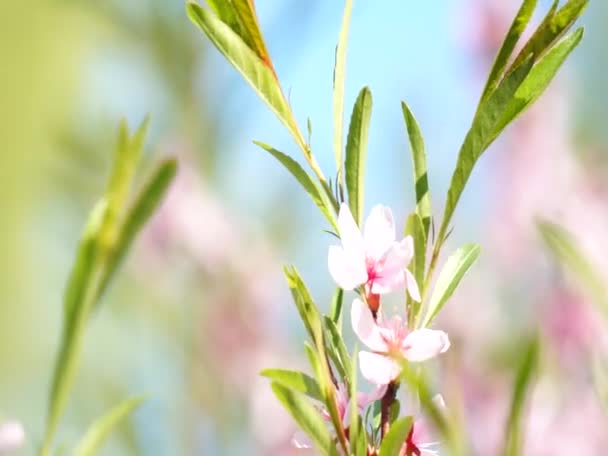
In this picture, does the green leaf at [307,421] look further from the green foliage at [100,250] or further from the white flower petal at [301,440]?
the green foliage at [100,250]

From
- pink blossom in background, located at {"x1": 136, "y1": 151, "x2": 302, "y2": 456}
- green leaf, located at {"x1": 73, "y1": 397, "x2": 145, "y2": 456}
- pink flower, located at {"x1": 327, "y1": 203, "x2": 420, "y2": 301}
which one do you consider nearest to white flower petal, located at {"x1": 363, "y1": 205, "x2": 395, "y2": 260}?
pink flower, located at {"x1": 327, "y1": 203, "x2": 420, "y2": 301}

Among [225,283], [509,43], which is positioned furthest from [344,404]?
[225,283]

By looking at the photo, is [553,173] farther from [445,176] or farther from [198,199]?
[198,199]

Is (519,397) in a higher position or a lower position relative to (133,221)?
lower

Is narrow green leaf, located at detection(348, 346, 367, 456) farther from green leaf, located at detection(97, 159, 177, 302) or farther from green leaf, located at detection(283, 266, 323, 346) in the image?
green leaf, located at detection(97, 159, 177, 302)

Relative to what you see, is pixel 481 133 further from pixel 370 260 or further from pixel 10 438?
pixel 10 438

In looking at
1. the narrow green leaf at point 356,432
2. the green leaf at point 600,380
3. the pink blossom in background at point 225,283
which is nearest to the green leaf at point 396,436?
the narrow green leaf at point 356,432
